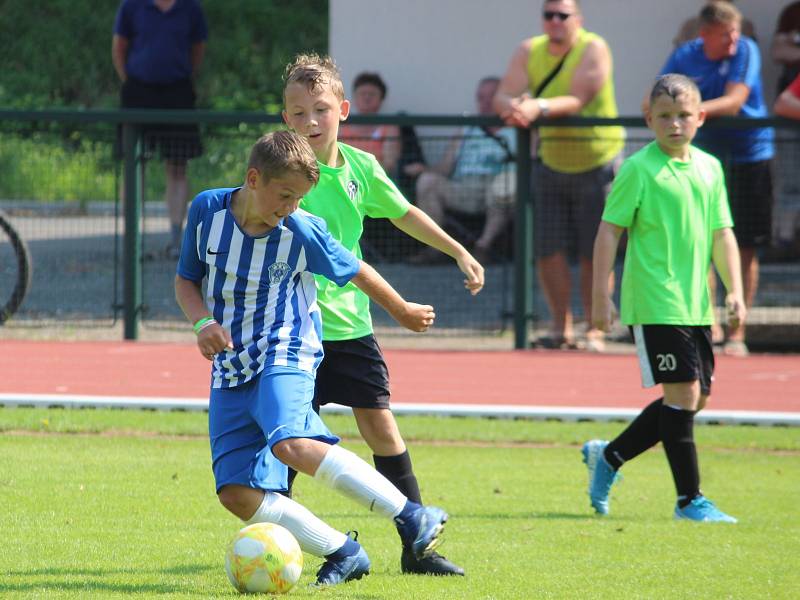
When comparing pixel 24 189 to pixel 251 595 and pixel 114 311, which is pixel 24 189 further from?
pixel 251 595

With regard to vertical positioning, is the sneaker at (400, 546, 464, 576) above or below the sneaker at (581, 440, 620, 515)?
above

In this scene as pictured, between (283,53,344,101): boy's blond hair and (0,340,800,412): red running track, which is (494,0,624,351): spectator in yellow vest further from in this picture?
(283,53,344,101): boy's blond hair

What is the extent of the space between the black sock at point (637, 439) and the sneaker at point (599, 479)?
3 cm

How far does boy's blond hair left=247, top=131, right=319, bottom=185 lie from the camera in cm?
470

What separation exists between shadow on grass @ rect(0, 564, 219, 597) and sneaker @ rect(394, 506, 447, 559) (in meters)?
0.69

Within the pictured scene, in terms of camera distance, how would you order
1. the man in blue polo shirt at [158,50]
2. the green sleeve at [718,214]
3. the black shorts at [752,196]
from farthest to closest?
the man in blue polo shirt at [158,50] → the black shorts at [752,196] → the green sleeve at [718,214]

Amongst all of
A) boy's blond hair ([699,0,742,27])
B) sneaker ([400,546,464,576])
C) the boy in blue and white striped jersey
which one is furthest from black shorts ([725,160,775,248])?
the boy in blue and white striped jersey

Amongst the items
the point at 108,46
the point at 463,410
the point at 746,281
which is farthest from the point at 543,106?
the point at 108,46

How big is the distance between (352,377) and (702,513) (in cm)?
190

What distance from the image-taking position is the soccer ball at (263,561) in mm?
4742

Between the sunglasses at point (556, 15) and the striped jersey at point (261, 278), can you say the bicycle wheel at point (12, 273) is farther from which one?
the striped jersey at point (261, 278)

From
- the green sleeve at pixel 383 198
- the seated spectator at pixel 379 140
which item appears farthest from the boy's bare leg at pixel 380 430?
the seated spectator at pixel 379 140

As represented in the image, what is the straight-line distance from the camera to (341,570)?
16.3 ft

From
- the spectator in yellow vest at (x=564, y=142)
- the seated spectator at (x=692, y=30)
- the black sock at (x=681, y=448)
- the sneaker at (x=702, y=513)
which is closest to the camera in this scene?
the sneaker at (x=702, y=513)
